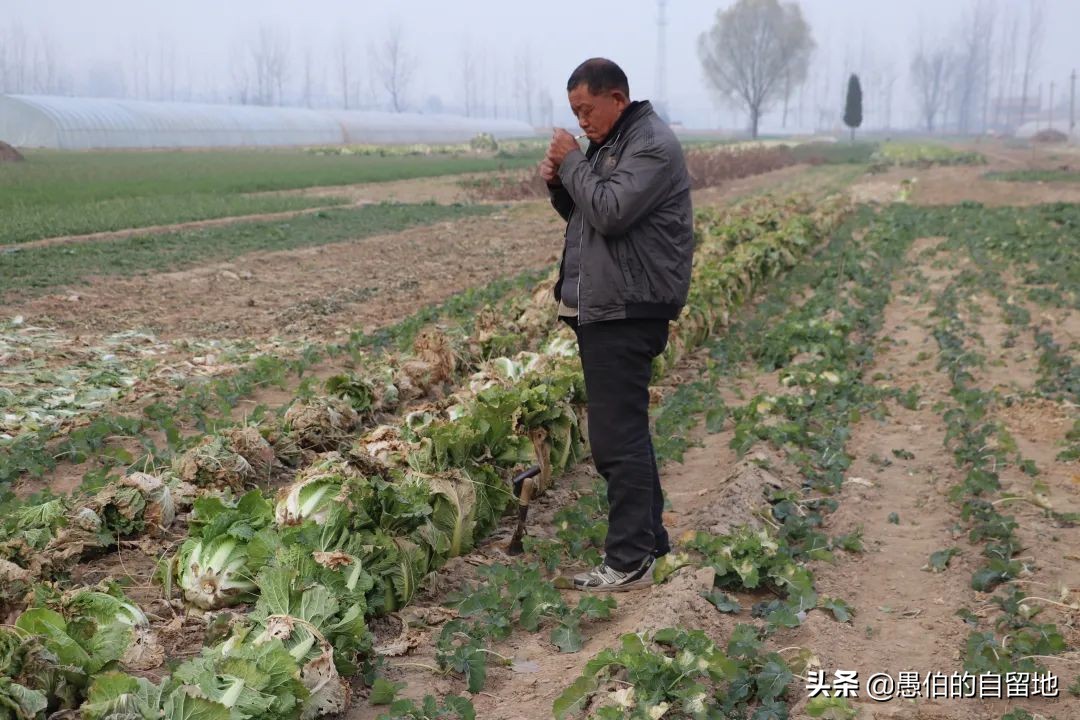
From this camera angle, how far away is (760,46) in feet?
383

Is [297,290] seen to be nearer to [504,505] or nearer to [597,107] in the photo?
[504,505]

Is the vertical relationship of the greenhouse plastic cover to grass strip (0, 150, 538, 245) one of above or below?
above

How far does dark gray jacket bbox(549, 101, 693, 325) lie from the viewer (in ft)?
13.1

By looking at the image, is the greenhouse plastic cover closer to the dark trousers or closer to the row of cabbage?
the row of cabbage

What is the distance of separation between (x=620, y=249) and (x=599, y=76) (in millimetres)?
727

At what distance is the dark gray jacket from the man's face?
0.04 meters

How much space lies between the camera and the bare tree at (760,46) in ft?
380

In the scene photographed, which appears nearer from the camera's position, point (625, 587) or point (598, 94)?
point (598, 94)

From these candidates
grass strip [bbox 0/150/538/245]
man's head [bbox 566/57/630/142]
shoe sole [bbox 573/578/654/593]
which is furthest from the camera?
grass strip [bbox 0/150/538/245]

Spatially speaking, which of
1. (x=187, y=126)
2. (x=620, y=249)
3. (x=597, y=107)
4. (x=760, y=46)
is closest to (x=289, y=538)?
(x=620, y=249)

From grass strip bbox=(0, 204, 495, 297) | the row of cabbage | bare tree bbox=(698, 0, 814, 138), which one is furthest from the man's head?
bare tree bbox=(698, 0, 814, 138)

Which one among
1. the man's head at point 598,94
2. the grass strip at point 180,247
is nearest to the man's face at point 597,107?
the man's head at point 598,94

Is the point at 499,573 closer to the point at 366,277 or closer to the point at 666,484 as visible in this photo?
the point at 666,484

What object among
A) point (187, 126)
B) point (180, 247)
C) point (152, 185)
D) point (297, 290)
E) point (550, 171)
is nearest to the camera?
point (550, 171)
